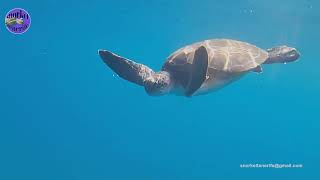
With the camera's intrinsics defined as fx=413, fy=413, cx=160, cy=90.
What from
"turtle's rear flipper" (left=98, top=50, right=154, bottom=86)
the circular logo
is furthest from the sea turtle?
the circular logo

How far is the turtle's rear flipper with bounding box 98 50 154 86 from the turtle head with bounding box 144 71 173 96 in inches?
2.8

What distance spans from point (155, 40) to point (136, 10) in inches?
126

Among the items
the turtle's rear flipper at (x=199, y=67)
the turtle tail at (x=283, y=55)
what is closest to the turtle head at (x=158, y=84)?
the turtle's rear flipper at (x=199, y=67)

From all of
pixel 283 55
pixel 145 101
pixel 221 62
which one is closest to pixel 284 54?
pixel 283 55

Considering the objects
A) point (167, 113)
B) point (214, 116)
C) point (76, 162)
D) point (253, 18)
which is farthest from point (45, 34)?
point (214, 116)

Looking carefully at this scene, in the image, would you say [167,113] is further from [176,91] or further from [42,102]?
[176,91]

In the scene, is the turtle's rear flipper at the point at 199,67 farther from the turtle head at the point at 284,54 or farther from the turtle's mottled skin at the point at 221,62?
the turtle head at the point at 284,54

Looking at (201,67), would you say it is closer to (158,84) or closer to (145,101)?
(158,84)

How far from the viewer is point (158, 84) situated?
520 cm

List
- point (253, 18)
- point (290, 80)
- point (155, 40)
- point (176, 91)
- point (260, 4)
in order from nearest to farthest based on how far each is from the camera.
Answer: point (176, 91) < point (260, 4) < point (253, 18) < point (155, 40) < point (290, 80)

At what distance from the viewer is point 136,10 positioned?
13.5 metres

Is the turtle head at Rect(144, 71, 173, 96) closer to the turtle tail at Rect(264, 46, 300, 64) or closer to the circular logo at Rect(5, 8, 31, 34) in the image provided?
the turtle tail at Rect(264, 46, 300, 64)

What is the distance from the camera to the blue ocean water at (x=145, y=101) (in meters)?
14.0

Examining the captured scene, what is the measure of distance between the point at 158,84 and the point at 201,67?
2.09 feet
